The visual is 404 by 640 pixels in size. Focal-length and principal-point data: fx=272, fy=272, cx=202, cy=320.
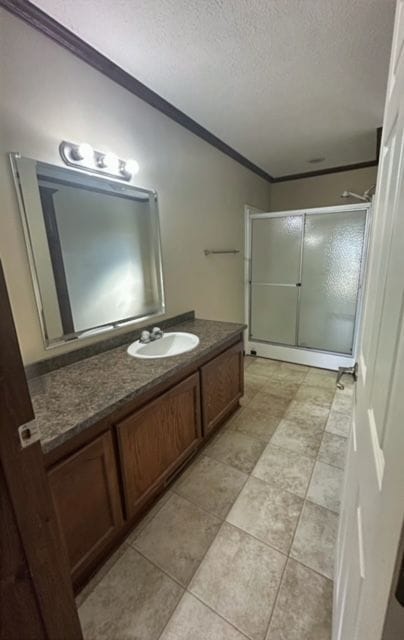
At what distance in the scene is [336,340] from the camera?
124 inches

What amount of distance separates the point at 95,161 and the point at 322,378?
289 centimetres

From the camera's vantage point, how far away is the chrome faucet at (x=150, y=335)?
1853 mm

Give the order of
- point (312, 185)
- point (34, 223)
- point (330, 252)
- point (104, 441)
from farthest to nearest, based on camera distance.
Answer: point (312, 185) → point (330, 252) → point (34, 223) → point (104, 441)

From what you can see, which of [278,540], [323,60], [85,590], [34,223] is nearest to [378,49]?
[323,60]

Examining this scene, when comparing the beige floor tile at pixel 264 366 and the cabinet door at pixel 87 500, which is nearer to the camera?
the cabinet door at pixel 87 500

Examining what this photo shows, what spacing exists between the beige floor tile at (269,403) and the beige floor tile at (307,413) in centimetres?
5

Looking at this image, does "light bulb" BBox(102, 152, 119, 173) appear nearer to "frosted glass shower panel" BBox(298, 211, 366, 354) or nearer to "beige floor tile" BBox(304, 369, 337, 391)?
"frosted glass shower panel" BBox(298, 211, 366, 354)

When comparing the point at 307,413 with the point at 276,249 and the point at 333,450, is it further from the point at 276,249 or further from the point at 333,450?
the point at 276,249

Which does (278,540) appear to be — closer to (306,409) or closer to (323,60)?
(306,409)

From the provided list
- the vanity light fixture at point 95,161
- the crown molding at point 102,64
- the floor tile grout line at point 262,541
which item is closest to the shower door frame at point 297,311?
the crown molding at point 102,64

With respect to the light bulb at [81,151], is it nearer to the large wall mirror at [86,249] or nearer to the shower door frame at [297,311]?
the large wall mirror at [86,249]

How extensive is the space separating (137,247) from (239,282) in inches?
67.5

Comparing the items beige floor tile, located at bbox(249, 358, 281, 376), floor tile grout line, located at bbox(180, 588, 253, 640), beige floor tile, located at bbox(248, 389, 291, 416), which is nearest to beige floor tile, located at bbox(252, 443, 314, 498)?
beige floor tile, located at bbox(248, 389, 291, 416)

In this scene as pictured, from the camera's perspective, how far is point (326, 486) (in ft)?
5.41
